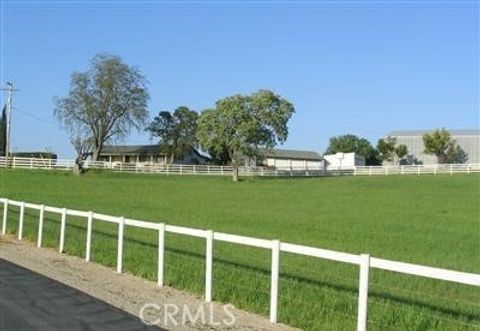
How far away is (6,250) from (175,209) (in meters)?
19.5

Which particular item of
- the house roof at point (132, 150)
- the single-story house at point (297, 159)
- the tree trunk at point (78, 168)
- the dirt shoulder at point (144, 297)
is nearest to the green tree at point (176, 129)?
the house roof at point (132, 150)

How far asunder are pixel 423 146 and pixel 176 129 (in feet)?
151

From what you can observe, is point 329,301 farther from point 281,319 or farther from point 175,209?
point 175,209

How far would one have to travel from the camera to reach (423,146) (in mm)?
140625

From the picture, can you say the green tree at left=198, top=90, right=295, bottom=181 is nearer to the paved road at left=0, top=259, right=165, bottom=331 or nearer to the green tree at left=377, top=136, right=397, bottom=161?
the green tree at left=377, top=136, right=397, bottom=161

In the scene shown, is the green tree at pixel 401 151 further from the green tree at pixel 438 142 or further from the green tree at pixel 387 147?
the green tree at pixel 438 142

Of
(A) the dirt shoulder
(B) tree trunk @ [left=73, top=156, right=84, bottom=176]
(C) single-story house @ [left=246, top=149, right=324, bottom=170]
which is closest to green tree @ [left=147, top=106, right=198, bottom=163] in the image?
(C) single-story house @ [left=246, top=149, right=324, bottom=170]

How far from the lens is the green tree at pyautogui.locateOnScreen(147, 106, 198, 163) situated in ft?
424

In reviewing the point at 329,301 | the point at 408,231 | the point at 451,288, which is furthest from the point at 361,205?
the point at 329,301

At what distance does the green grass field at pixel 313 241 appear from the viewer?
37.5 feet

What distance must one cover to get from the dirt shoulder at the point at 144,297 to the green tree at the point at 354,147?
449 feet

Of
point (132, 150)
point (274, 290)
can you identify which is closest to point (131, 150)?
point (132, 150)

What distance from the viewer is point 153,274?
14.7 metres

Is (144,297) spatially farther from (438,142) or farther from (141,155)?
(438,142)
